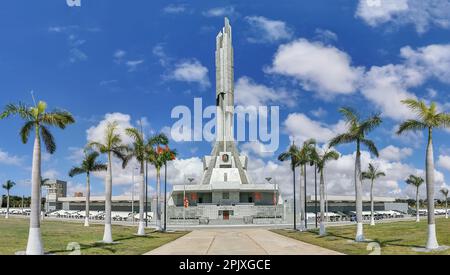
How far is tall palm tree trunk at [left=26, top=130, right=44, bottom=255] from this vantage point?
84.8 ft

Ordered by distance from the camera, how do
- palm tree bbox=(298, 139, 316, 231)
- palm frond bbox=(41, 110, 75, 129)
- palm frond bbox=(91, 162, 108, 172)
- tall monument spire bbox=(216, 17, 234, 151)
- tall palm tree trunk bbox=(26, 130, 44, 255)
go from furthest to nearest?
tall monument spire bbox=(216, 17, 234, 151), palm frond bbox=(91, 162, 108, 172), palm tree bbox=(298, 139, 316, 231), palm frond bbox=(41, 110, 75, 129), tall palm tree trunk bbox=(26, 130, 44, 255)

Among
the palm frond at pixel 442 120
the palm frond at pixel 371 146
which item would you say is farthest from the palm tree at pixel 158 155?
the palm frond at pixel 442 120

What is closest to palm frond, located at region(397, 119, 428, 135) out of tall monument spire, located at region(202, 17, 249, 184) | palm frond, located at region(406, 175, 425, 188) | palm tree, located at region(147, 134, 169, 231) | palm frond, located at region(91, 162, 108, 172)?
palm tree, located at region(147, 134, 169, 231)

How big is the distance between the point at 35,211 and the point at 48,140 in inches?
184

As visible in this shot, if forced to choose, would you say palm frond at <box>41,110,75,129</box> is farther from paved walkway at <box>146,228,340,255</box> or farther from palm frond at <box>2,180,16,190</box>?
palm frond at <box>2,180,16,190</box>

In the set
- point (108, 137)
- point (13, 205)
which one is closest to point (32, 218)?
point (108, 137)

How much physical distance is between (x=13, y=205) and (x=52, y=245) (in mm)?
158748

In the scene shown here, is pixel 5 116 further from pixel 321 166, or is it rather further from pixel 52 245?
pixel 321 166

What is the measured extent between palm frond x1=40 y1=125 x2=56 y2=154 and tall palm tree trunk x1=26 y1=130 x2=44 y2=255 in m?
1.56

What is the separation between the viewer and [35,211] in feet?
86.4

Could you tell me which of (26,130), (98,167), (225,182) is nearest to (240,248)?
(26,130)

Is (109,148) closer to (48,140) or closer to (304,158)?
(48,140)

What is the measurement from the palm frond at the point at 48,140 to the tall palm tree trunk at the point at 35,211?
1565 millimetres
